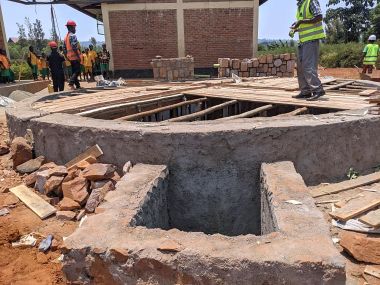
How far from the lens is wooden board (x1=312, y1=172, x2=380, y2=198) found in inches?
129

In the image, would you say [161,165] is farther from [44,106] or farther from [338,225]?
[44,106]

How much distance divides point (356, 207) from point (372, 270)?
2.01 feet

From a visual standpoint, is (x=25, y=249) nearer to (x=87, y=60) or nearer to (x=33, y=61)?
(x=87, y=60)

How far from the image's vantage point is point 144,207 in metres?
2.62

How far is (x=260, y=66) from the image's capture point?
10875 millimetres

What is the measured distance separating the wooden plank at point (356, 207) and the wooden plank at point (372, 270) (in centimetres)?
A: 44

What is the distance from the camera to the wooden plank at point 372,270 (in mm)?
2148

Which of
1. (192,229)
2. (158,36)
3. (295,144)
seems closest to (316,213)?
(295,144)

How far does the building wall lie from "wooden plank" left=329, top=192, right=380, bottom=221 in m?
13.2

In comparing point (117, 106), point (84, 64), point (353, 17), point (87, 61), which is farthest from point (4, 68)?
point (353, 17)

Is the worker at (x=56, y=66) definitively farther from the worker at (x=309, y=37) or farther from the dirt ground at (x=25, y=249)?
the worker at (x=309, y=37)

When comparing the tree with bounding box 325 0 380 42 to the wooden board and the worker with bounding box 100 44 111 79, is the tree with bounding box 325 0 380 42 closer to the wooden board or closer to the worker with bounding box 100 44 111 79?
the worker with bounding box 100 44 111 79

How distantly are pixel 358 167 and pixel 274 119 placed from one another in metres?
1.09

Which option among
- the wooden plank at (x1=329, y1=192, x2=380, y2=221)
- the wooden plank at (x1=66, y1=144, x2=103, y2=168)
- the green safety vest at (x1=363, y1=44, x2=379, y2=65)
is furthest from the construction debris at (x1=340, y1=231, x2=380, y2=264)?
the green safety vest at (x1=363, y1=44, x2=379, y2=65)
